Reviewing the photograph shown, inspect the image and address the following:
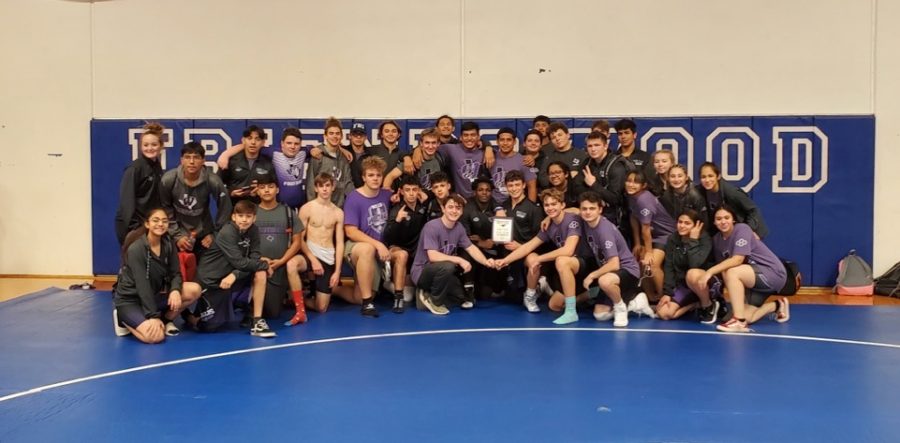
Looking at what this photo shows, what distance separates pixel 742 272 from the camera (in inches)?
289

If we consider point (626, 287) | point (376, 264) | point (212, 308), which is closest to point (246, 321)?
point (212, 308)

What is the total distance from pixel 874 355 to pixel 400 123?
6.24m

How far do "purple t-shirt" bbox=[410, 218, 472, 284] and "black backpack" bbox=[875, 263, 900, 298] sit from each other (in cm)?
515

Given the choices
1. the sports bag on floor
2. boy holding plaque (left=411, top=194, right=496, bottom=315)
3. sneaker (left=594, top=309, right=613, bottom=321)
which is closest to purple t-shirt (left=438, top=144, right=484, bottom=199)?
boy holding plaque (left=411, top=194, right=496, bottom=315)

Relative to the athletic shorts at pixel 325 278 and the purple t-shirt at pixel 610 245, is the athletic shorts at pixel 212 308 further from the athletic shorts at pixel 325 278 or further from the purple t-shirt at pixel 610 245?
the purple t-shirt at pixel 610 245

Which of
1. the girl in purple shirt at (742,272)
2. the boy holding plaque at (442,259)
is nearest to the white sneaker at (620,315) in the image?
the girl in purple shirt at (742,272)

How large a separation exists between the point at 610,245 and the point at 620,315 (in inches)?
27.4

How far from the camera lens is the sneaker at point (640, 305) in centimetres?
786

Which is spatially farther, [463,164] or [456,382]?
[463,164]

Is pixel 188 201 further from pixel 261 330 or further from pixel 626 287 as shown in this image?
pixel 626 287

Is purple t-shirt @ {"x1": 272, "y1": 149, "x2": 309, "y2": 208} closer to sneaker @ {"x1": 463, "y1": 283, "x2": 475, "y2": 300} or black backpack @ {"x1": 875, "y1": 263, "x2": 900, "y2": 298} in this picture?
sneaker @ {"x1": 463, "y1": 283, "x2": 475, "y2": 300}

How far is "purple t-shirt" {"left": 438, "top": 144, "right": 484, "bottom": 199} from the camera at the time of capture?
30.0ft

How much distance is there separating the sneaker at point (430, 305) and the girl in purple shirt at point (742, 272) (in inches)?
97.4

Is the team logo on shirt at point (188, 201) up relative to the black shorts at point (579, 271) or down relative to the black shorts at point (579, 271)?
up
